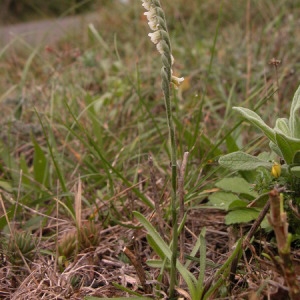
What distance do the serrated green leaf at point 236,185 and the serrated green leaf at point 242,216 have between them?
0.20 feet

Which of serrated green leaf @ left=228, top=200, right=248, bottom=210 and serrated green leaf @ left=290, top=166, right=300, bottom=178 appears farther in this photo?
serrated green leaf @ left=228, top=200, right=248, bottom=210

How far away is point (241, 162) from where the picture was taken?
50.1 inches

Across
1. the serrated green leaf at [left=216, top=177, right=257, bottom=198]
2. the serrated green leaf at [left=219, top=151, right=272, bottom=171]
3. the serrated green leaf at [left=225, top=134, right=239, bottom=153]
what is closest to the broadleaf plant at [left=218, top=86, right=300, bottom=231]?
the serrated green leaf at [left=219, top=151, right=272, bottom=171]

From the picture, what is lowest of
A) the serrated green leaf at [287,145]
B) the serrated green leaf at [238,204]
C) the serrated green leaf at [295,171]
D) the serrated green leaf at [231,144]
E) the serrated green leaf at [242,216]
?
the serrated green leaf at [242,216]

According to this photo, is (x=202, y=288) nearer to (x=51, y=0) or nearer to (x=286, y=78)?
(x=286, y=78)

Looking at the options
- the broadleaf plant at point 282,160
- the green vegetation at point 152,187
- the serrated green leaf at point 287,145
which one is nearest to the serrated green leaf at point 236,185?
the green vegetation at point 152,187

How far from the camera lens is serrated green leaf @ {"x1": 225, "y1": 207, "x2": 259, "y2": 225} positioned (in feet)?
4.35

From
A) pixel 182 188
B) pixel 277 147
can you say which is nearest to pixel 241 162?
pixel 277 147

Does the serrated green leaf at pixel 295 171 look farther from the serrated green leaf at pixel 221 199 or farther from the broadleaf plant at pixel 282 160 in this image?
the serrated green leaf at pixel 221 199

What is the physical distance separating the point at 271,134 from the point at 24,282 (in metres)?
0.72

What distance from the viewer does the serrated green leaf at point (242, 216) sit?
1327mm

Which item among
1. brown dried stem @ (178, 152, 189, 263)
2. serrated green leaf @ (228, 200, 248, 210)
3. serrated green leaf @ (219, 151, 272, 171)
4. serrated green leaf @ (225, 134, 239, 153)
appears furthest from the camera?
serrated green leaf @ (225, 134, 239, 153)

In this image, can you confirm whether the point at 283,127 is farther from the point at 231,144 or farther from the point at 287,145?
the point at 231,144

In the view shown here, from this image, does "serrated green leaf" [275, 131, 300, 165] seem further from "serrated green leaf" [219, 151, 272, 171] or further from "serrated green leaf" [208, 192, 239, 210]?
"serrated green leaf" [208, 192, 239, 210]
